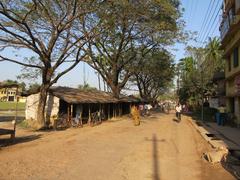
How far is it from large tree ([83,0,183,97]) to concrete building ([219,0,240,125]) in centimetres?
468

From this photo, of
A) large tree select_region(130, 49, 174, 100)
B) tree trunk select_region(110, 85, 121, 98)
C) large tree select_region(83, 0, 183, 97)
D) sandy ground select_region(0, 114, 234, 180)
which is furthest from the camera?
large tree select_region(130, 49, 174, 100)

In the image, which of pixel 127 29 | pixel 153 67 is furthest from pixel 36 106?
pixel 153 67

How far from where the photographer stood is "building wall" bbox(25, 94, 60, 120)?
29.0 metres

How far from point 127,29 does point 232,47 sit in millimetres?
11365

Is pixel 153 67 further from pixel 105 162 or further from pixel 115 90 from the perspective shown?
pixel 105 162

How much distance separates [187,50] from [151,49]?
884 inches

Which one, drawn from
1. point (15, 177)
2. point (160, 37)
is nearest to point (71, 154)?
point (15, 177)

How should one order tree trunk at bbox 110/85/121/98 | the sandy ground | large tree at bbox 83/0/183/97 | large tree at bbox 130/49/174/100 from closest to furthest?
the sandy ground
large tree at bbox 83/0/183/97
tree trunk at bbox 110/85/121/98
large tree at bbox 130/49/174/100

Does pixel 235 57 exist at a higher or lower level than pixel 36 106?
higher

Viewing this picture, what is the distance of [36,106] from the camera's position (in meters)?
30.4

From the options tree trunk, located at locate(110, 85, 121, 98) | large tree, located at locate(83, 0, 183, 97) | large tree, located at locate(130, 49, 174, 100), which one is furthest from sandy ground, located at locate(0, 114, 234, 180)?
large tree, located at locate(130, 49, 174, 100)

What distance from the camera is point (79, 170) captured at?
10.2m

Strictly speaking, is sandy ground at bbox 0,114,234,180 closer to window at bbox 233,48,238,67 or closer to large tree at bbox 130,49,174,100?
window at bbox 233,48,238,67

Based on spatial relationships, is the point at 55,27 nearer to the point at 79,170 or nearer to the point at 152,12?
the point at 152,12
